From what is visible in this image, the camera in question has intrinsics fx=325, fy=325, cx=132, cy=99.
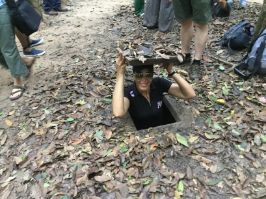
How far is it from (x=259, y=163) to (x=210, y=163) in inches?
22.3

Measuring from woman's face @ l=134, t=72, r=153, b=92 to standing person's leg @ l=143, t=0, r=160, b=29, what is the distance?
403cm

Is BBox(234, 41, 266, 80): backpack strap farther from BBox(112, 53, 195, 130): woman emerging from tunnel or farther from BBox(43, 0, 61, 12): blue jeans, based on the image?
BBox(43, 0, 61, 12): blue jeans

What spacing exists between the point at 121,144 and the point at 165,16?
432cm

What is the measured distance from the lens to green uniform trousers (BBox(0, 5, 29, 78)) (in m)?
4.91

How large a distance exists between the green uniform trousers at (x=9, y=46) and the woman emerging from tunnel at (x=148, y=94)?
203 cm

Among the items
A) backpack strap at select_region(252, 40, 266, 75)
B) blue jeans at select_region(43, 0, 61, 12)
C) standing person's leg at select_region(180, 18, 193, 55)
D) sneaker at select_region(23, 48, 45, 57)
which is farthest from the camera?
blue jeans at select_region(43, 0, 61, 12)

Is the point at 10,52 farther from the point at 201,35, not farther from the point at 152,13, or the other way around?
the point at 152,13

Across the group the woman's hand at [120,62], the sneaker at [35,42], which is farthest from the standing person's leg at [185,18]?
the sneaker at [35,42]

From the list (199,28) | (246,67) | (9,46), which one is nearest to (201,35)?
(199,28)

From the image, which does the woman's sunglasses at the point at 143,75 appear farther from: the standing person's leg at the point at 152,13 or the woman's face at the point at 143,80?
the standing person's leg at the point at 152,13

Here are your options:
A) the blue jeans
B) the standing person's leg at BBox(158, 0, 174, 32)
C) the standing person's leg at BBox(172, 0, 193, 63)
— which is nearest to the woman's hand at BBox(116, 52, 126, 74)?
the standing person's leg at BBox(172, 0, 193, 63)

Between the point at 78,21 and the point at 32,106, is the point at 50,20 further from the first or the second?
the point at 32,106

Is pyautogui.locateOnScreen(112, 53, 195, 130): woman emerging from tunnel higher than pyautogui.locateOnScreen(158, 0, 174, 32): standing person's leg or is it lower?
higher

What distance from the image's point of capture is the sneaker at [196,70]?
536 centimetres
